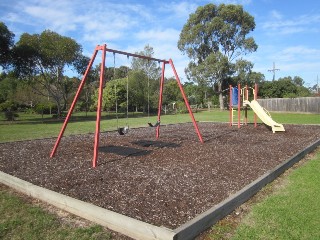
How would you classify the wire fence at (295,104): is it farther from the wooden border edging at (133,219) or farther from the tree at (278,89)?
the wooden border edging at (133,219)

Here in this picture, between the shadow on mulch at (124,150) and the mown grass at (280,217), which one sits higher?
the shadow on mulch at (124,150)

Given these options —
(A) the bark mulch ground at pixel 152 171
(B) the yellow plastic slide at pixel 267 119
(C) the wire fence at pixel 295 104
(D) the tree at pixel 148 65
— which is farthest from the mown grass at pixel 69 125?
(D) the tree at pixel 148 65

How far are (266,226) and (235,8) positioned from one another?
139 feet

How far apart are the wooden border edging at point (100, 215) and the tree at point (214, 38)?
38917 millimetres

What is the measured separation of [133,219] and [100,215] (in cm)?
57

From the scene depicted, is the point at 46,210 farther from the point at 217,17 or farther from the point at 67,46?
the point at 217,17

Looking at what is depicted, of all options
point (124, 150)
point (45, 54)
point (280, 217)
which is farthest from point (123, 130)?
point (45, 54)

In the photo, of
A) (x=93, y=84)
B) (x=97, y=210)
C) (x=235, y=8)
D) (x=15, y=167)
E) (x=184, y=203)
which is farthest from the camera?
(x=93, y=84)

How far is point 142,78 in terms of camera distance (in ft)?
138

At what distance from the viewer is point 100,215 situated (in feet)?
13.2

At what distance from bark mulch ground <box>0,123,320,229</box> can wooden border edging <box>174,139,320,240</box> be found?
0.20 meters

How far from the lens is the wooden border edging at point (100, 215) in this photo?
3.49 metres

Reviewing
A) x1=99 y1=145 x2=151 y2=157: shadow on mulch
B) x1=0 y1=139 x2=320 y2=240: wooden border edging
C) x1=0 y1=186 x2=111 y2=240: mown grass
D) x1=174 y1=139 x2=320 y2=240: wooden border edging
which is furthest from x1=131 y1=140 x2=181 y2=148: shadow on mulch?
x1=0 y1=186 x2=111 y2=240: mown grass

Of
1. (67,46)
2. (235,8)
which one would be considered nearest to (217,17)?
(235,8)
